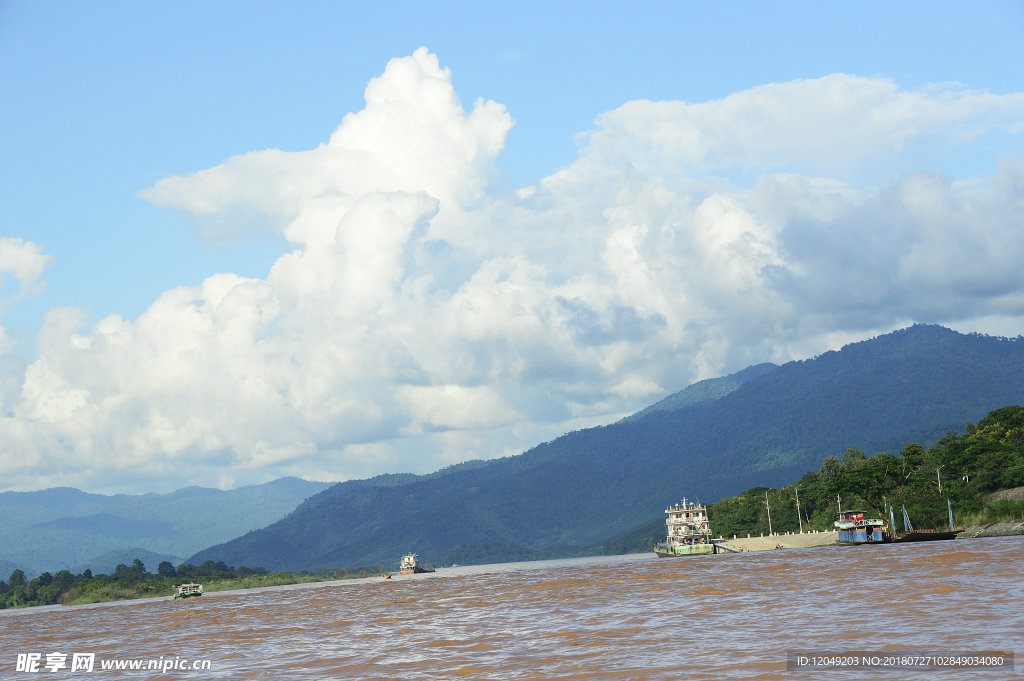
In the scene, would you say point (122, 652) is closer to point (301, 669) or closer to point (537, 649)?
point (301, 669)

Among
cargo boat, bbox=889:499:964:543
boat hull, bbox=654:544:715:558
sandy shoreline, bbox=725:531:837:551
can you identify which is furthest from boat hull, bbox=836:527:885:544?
boat hull, bbox=654:544:715:558

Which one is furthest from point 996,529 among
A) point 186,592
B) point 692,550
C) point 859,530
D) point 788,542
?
point 186,592

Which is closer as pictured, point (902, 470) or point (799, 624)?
point (799, 624)

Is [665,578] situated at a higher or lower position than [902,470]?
lower

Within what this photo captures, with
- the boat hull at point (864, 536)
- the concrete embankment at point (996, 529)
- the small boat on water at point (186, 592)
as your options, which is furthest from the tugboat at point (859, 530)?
the small boat on water at point (186, 592)

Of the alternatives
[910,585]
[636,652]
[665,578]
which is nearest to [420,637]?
[636,652]

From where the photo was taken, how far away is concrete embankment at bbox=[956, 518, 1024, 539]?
129m

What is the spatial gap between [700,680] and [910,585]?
30429 millimetres

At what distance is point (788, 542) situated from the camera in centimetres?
17662

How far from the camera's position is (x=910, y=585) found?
5562cm

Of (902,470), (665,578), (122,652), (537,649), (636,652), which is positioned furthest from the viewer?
(902,470)

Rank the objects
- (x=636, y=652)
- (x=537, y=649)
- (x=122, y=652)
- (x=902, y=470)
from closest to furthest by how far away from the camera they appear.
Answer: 1. (x=636, y=652)
2. (x=537, y=649)
3. (x=122, y=652)
4. (x=902, y=470)

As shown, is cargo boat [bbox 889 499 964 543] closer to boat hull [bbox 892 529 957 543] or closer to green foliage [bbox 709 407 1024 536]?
boat hull [bbox 892 529 957 543]

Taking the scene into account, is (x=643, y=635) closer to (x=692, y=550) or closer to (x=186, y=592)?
(x=692, y=550)
